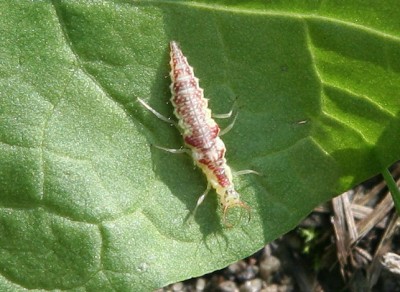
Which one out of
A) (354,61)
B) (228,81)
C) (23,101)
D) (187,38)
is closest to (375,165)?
(354,61)

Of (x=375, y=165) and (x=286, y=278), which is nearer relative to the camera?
(x=375, y=165)

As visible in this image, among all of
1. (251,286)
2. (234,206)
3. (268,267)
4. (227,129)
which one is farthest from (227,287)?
(227,129)

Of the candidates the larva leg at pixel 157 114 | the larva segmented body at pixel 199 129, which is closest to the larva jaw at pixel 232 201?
the larva segmented body at pixel 199 129

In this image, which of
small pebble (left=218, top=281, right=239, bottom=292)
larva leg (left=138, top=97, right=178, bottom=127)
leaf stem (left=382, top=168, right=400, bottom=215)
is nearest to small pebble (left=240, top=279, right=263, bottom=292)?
small pebble (left=218, top=281, right=239, bottom=292)

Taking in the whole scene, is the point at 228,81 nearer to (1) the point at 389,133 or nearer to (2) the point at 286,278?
(1) the point at 389,133

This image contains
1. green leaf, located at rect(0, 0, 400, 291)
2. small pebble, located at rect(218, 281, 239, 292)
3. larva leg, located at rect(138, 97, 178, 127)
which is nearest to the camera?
green leaf, located at rect(0, 0, 400, 291)

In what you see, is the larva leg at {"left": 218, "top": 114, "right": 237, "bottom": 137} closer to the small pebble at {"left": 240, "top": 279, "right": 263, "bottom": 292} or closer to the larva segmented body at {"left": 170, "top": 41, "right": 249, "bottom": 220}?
the larva segmented body at {"left": 170, "top": 41, "right": 249, "bottom": 220}

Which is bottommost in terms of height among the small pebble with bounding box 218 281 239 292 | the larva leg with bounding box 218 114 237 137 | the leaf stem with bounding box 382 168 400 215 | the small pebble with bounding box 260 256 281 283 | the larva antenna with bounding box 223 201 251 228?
the small pebble with bounding box 218 281 239 292

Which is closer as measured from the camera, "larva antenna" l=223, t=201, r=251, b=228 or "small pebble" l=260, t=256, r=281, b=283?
"larva antenna" l=223, t=201, r=251, b=228
